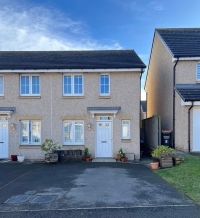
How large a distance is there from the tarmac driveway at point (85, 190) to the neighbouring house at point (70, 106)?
3.80m

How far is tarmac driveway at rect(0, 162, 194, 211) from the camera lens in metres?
5.81

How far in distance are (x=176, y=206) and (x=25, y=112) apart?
11.2 metres

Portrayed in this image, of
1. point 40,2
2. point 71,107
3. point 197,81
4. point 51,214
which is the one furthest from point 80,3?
point 51,214

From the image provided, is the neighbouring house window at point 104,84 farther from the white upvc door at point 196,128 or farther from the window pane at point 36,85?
the white upvc door at point 196,128

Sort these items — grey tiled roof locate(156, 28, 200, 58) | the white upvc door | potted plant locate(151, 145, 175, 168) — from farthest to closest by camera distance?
1. grey tiled roof locate(156, 28, 200, 58)
2. the white upvc door
3. potted plant locate(151, 145, 175, 168)

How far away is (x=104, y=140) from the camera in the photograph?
A: 13.9m

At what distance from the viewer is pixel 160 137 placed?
44.8ft

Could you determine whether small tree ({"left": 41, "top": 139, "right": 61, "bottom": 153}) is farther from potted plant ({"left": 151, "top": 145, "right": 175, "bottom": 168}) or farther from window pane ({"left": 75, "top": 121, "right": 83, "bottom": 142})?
potted plant ({"left": 151, "top": 145, "right": 175, "bottom": 168})

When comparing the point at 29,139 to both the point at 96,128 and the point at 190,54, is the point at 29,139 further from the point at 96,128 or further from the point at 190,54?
the point at 190,54

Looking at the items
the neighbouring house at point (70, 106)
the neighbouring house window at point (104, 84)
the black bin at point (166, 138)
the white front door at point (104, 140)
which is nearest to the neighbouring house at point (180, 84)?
the black bin at point (166, 138)

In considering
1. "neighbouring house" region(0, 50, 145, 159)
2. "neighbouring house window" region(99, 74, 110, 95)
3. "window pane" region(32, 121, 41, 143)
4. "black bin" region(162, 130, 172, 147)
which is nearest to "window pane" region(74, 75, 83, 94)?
"neighbouring house" region(0, 50, 145, 159)

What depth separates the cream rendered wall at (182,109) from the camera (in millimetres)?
12805

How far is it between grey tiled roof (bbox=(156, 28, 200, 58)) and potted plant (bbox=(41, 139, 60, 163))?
9.71 metres

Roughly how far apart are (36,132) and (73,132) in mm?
2474
